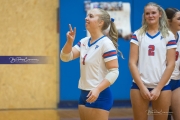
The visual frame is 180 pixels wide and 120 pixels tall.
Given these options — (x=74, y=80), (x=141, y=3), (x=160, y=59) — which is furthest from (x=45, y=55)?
(x=160, y=59)

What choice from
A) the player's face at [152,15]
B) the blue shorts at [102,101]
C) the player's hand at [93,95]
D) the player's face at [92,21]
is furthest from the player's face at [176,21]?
the player's hand at [93,95]

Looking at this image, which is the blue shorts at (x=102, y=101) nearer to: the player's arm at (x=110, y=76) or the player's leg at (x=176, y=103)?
the player's arm at (x=110, y=76)

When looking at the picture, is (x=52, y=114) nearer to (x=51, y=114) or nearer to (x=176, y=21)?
(x=51, y=114)

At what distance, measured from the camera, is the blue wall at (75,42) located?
323 inches

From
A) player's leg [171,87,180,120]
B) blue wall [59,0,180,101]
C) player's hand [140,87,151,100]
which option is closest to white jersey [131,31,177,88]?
player's hand [140,87,151,100]

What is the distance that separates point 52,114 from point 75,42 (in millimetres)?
1533

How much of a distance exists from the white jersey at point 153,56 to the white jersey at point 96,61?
49 centimetres

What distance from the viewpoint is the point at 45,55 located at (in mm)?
8281

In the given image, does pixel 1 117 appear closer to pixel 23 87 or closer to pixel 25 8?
pixel 23 87

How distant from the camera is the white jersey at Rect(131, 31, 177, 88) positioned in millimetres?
4102

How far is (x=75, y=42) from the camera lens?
826 cm

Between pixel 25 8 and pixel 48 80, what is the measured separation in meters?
1.48

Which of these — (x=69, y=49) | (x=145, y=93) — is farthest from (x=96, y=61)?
(x=145, y=93)

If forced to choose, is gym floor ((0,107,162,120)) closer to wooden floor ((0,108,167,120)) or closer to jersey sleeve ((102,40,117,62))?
wooden floor ((0,108,167,120))
